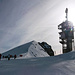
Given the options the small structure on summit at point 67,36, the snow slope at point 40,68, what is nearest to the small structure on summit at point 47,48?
the small structure on summit at point 67,36

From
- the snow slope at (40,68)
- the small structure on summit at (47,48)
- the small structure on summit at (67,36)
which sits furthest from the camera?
the small structure on summit at (47,48)

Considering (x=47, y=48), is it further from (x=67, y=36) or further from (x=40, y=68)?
(x=40, y=68)

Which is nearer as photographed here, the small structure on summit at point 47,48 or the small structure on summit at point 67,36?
the small structure on summit at point 67,36

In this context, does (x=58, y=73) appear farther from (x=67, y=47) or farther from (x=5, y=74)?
(x=67, y=47)

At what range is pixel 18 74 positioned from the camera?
18.8 feet

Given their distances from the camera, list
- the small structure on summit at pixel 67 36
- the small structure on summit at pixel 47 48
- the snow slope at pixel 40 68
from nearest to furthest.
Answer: the snow slope at pixel 40 68 → the small structure on summit at pixel 67 36 → the small structure on summit at pixel 47 48

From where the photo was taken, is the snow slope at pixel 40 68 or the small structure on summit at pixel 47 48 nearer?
the snow slope at pixel 40 68

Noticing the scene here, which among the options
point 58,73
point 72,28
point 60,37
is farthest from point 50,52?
point 58,73

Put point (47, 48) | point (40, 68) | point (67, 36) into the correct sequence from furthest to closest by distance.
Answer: point (47, 48)
point (67, 36)
point (40, 68)

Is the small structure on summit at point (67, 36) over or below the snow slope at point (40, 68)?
over

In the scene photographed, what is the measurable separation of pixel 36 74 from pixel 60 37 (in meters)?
44.9

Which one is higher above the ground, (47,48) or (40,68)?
(40,68)

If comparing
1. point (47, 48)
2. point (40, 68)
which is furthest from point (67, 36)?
point (40, 68)

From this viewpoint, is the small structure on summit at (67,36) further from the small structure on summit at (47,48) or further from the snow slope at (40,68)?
the snow slope at (40,68)
